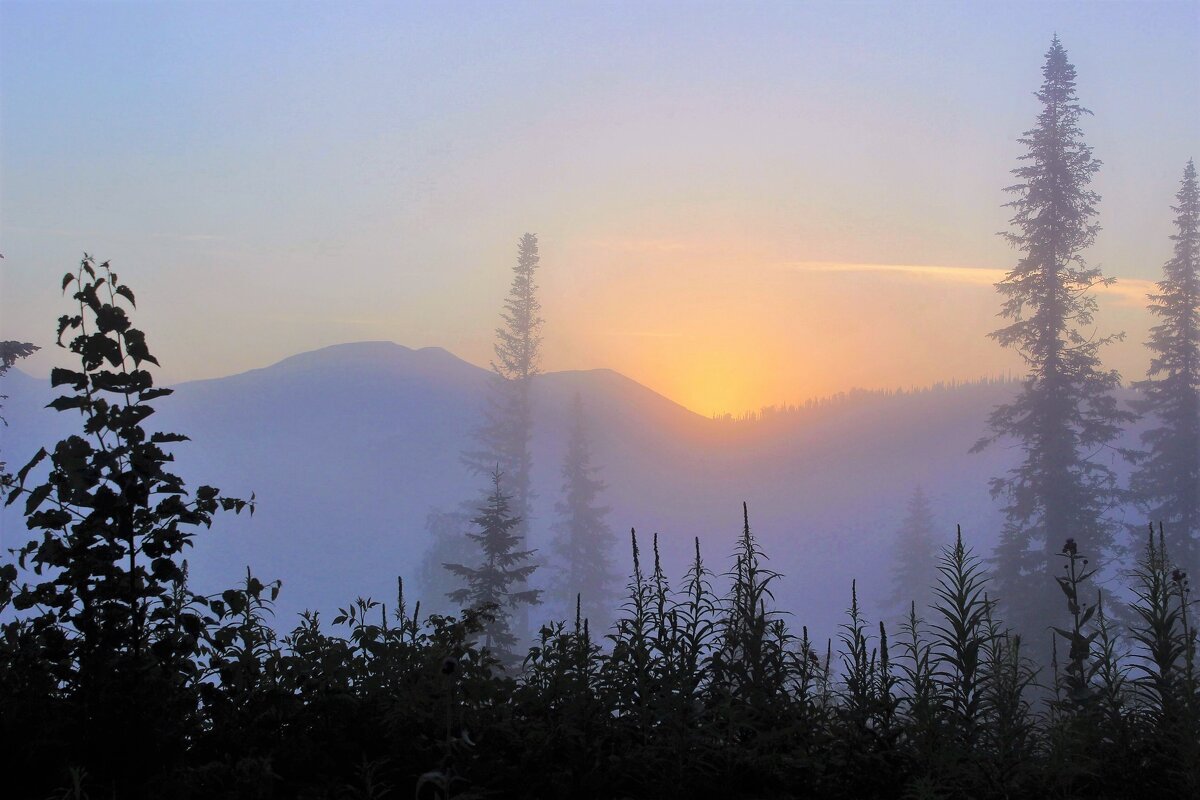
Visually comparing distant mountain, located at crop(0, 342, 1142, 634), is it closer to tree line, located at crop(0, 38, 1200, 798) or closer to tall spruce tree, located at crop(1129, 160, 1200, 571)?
tall spruce tree, located at crop(1129, 160, 1200, 571)

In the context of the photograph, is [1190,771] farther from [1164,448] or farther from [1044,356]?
[1164,448]

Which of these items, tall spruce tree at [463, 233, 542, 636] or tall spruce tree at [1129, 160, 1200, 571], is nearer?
tall spruce tree at [1129, 160, 1200, 571]

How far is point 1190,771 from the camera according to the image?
446 centimetres

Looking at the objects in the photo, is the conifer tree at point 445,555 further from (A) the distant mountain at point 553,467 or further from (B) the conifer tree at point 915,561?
(B) the conifer tree at point 915,561

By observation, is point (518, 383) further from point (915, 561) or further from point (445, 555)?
point (915, 561)

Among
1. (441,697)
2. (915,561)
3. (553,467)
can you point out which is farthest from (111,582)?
(553,467)

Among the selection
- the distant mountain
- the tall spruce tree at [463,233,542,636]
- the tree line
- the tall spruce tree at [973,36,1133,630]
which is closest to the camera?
the tree line

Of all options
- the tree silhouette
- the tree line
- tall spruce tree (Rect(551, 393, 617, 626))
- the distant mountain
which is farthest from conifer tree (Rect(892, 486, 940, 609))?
the tree silhouette

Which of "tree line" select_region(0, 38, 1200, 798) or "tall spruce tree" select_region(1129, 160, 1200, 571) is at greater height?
"tall spruce tree" select_region(1129, 160, 1200, 571)

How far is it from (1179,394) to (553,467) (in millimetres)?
73082

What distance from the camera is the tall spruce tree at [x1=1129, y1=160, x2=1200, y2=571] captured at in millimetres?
31281

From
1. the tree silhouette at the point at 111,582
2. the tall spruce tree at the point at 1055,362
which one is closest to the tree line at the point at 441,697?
the tree silhouette at the point at 111,582

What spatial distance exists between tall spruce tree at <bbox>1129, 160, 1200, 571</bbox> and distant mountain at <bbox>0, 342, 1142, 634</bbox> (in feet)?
112

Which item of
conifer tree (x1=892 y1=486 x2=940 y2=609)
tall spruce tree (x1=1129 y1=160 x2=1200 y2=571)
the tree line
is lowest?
conifer tree (x1=892 y1=486 x2=940 y2=609)
